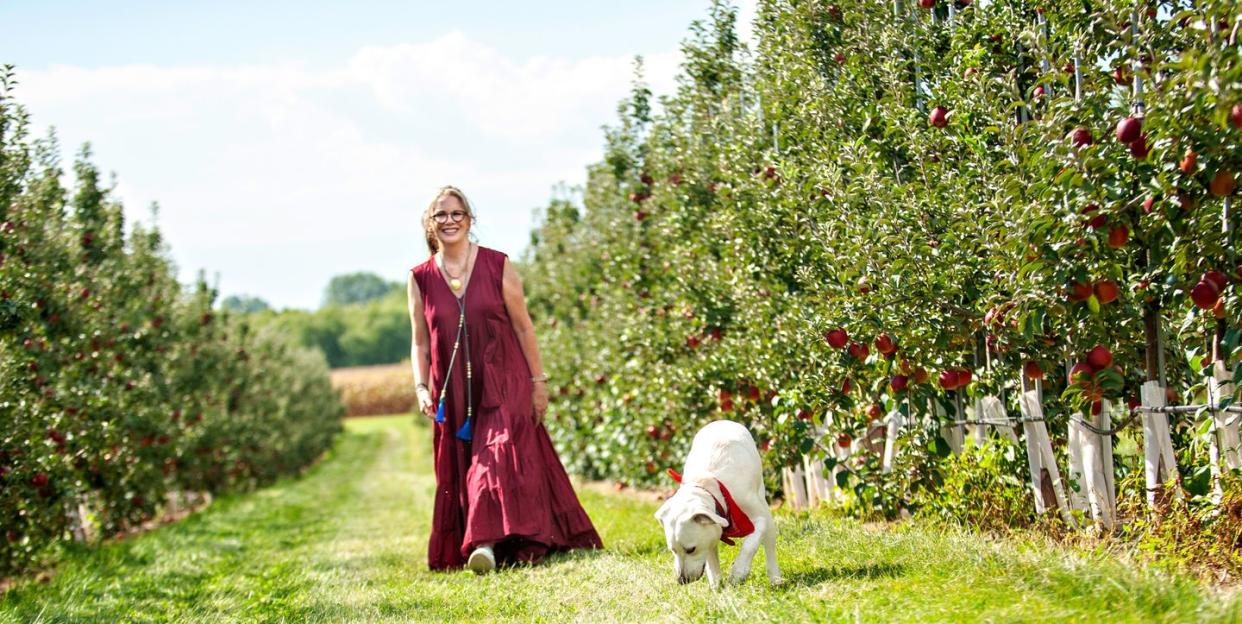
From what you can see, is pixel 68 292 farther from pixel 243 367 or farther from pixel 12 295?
pixel 243 367

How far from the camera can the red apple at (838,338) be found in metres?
5.62

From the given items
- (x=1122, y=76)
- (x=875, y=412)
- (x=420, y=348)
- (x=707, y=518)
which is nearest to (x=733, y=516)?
(x=707, y=518)

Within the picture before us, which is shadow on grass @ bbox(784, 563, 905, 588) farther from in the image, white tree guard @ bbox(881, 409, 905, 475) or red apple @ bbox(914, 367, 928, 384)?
white tree guard @ bbox(881, 409, 905, 475)

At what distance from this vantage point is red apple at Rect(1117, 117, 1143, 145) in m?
3.97

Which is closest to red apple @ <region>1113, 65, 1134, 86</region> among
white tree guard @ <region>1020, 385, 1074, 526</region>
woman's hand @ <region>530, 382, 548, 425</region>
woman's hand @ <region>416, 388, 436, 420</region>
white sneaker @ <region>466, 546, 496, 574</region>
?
white tree guard @ <region>1020, 385, 1074, 526</region>

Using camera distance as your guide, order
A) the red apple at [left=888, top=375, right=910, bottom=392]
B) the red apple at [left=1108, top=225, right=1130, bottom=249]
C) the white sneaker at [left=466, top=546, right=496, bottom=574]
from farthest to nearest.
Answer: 1. the white sneaker at [left=466, top=546, right=496, bottom=574]
2. the red apple at [left=888, top=375, right=910, bottom=392]
3. the red apple at [left=1108, top=225, right=1130, bottom=249]

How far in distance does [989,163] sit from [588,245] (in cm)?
948

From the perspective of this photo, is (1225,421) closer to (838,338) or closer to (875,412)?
(838,338)

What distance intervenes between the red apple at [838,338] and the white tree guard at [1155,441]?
149cm

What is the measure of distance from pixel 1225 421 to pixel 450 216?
445 centimetres

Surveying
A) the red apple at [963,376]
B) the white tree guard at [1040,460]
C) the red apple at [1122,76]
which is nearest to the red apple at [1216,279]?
the red apple at [1122,76]

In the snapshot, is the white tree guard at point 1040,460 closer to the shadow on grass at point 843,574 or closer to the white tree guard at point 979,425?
the white tree guard at point 979,425

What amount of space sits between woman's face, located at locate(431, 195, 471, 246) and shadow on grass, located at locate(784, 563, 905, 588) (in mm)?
3202

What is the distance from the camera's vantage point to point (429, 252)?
7.16 metres
